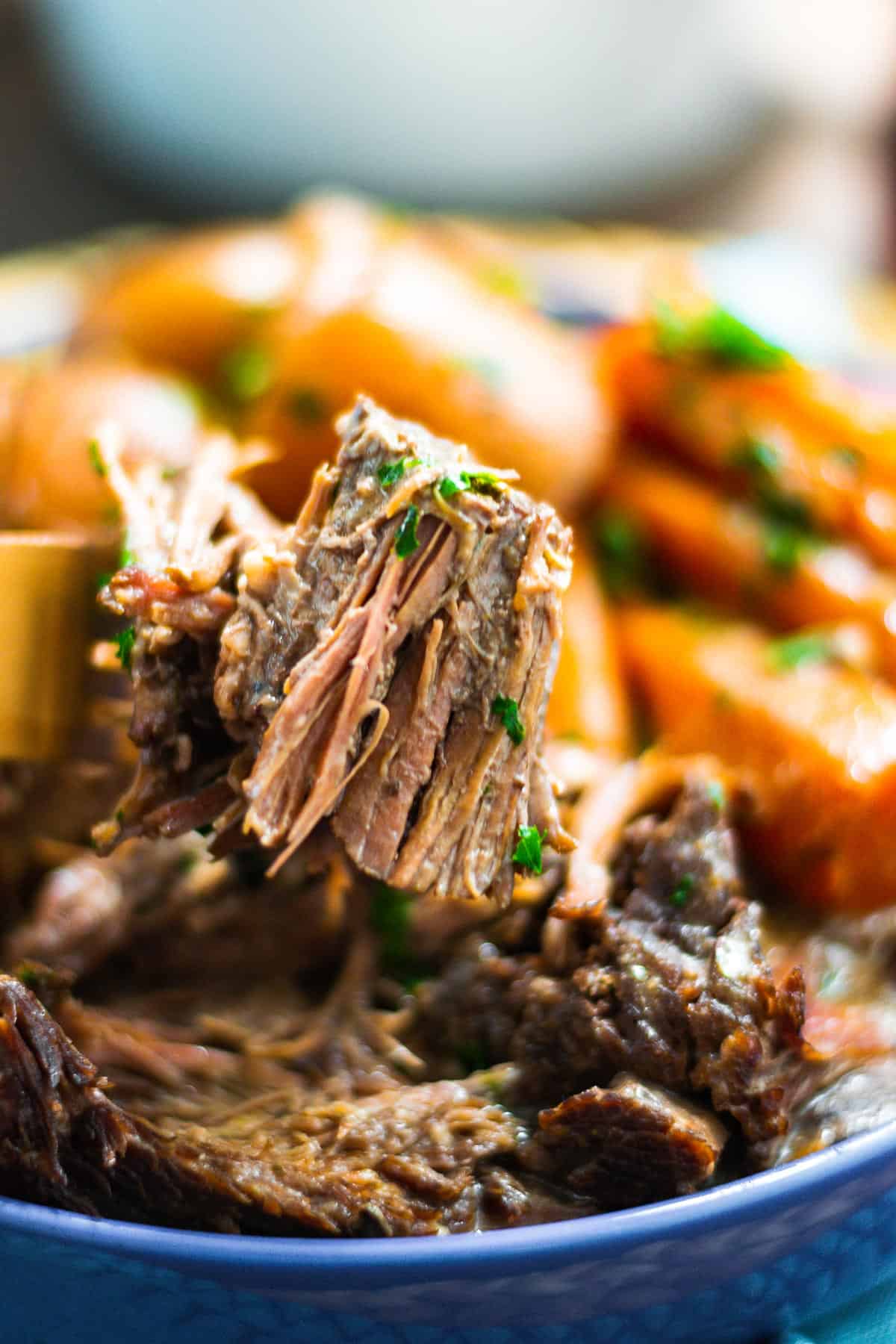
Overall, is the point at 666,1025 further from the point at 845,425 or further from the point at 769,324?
Result: the point at 769,324

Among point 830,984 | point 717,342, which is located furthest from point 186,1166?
point 717,342

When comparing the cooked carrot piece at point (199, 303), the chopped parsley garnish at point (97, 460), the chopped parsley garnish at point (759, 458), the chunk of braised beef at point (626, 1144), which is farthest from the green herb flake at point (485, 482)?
the cooked carrot piece at point (199, 303)

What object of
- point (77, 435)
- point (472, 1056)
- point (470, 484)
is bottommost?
point (472, 1056)

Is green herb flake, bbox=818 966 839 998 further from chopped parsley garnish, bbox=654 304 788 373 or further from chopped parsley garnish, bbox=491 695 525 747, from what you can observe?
chopped parsley garnish, bbox=654 304 788 373

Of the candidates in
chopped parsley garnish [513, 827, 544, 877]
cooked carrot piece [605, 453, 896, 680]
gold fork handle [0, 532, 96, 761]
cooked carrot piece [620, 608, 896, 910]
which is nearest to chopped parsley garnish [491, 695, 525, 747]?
chopped parsley garnish [513, 827, 544, 877]

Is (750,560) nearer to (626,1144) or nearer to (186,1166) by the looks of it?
(626,1144)

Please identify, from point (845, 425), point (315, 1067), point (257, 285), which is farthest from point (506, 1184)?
point (257, 285)
